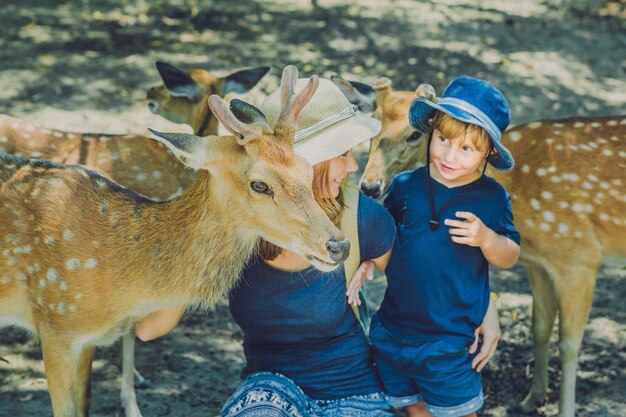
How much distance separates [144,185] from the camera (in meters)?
5.53

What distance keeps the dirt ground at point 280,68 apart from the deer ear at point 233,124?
234 centimetres

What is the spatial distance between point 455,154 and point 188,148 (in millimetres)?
1040

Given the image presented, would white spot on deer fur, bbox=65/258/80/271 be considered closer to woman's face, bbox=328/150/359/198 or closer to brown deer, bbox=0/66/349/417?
brown deer, bbox=0/66/349/417

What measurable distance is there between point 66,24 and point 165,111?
5.29 m

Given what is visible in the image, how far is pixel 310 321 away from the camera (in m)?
3.61

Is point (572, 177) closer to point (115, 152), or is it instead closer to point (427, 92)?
point (427, 92)

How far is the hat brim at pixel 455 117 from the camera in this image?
3.58m

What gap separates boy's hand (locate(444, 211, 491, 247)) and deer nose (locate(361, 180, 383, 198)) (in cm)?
141

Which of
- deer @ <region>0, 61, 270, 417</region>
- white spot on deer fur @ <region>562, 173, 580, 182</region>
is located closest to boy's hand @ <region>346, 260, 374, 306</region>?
deer @ <region>0, 61, 270, 417</region>

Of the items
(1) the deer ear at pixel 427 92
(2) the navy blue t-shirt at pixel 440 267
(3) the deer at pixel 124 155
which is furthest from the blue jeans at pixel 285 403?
(1) the deer ear at pixel 427 92

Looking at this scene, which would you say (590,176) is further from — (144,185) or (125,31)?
(125,31)

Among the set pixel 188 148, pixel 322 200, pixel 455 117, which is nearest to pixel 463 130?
pixel 455 117

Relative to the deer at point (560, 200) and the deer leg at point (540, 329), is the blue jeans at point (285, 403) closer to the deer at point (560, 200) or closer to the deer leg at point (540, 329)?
the deer at point (560, 200)

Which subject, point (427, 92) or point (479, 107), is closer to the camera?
point (479, 107)
